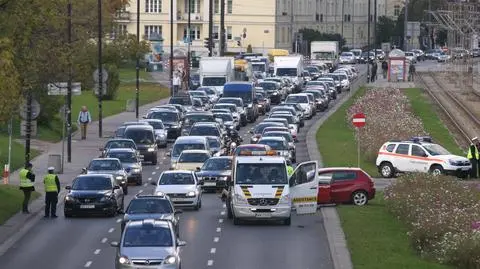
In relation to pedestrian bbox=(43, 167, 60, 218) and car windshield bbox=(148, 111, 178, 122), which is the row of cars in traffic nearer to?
car windshield bbox=(148, 111, 178, 122)

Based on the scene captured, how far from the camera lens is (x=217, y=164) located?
49250mm

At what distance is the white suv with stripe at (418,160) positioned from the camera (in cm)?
5191

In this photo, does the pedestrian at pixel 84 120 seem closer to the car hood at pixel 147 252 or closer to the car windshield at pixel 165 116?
the car windshield at pixel 165 116

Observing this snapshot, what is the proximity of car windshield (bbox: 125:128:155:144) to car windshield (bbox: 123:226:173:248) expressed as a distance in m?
30.8

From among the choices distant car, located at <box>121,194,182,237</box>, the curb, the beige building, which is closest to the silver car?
the curb

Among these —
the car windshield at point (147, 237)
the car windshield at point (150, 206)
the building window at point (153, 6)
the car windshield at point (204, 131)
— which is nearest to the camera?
the car windshield at point (147, 237)

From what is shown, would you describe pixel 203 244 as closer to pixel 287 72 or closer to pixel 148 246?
pixel 148 246

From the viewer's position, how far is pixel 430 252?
31766 mm

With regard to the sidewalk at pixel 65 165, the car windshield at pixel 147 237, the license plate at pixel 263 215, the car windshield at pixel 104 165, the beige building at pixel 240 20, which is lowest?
the sidewalk at pixel 65 165

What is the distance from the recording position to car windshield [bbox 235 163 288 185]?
3944 centimetres

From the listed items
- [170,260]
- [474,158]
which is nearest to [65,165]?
[474,158]

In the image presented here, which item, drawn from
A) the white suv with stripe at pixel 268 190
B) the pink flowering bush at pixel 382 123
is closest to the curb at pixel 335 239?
the white suv with stripe at pixel 268 190

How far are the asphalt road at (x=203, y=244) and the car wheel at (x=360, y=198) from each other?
1.98m

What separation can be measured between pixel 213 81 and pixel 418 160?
44.7 meters
